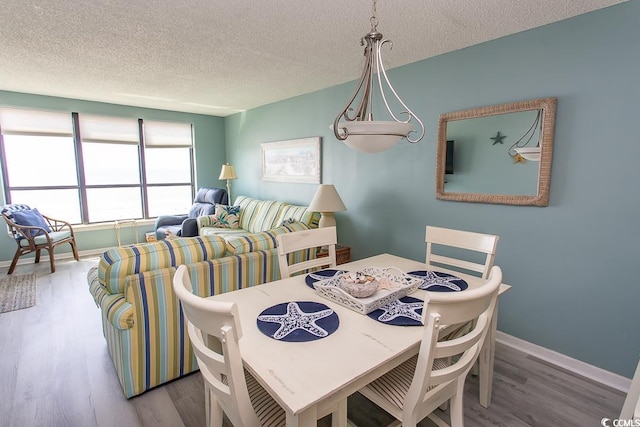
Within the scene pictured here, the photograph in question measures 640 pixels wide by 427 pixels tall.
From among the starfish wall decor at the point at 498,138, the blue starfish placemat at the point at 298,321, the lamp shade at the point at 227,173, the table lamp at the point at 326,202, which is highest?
the starfish wall decor at the point at 498,138

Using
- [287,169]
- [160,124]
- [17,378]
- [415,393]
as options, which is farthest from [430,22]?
[160,124]

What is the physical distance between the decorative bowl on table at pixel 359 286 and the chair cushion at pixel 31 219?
459 cm

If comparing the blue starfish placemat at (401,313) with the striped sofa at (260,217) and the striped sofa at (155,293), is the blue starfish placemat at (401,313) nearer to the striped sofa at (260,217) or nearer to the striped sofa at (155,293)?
the striped sofa at (155,293)

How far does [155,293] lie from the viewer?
1.90 metres

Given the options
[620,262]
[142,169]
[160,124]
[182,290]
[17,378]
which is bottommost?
[17,378]

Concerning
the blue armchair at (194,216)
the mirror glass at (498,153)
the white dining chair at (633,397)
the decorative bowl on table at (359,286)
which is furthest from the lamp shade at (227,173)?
the white dining chair at (633,397)

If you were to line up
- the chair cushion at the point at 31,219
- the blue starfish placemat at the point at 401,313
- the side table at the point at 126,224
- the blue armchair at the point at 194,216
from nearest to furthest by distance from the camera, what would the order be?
the blue starfish placemat at the point at 401,313 → the chair cushion at the point at 31,219 → the blue armchair at the point at 194,216 → the side table at the point at 126,224

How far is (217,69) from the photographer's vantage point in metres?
3.16

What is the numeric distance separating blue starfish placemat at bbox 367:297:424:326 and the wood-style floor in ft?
2.46

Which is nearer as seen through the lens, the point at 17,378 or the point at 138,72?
the point at 17,378

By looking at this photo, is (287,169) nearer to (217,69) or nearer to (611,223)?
(217,69)

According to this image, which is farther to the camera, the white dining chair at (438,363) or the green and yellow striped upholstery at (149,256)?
the green and yellow striped upholstery at (149,256)

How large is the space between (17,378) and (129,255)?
1.26m

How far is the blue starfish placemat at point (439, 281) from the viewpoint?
171 cm
